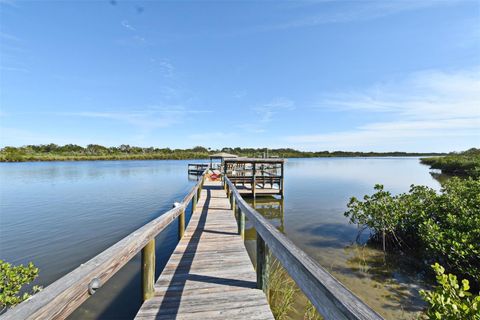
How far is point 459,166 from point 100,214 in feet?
137

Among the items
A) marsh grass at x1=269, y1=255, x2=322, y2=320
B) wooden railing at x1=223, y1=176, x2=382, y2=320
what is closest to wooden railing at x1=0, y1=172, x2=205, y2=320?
wooden railing at x1=223, y1=176, x2=382, y2=320

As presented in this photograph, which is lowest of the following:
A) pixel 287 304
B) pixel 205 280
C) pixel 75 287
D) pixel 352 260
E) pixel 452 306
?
pixel 352 260

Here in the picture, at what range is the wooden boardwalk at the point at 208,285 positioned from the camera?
257cm

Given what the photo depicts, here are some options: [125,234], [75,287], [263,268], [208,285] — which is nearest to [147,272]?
[208,285]

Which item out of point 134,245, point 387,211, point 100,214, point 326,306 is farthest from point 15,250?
point 387,211

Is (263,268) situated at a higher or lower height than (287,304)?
higher

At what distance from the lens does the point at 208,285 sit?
3.17 m

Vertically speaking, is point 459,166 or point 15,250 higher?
point 459,166

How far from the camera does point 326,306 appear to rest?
121 cm

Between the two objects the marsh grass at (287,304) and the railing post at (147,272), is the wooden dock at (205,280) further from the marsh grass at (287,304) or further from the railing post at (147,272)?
the marsh grass at (287,304)

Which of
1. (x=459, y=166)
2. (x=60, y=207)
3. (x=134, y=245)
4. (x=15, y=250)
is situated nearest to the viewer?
(x=134, y=245)

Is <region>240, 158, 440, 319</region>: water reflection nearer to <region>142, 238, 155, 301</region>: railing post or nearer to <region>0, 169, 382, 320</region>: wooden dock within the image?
<region>0, 169, 382, 320</region>: wooden dock

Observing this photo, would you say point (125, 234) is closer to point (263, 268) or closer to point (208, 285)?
point (208, 285)

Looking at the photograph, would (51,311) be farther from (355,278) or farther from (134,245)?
(355,278)
